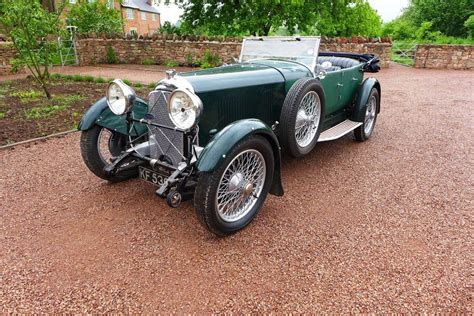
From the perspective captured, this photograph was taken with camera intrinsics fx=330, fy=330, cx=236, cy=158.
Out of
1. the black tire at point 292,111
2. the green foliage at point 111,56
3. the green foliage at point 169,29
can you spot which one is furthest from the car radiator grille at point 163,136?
the green foliage at point 169,29

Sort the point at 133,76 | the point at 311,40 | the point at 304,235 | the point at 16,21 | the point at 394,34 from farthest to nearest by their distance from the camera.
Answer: the point at 394,34
the point at 133,76
the point at 16,21
the point at 311,40
the point at 304,235

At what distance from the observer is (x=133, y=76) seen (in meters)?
11.1

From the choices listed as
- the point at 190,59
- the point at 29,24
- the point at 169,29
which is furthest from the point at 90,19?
the point at 29,24

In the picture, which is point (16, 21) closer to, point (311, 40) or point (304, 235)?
point (311, 40)

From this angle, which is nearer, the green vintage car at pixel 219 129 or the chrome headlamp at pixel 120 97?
the green vintage car at pixel 219 129

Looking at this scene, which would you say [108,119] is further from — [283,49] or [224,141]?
[283,49]

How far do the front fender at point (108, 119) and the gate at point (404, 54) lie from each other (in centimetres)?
1492

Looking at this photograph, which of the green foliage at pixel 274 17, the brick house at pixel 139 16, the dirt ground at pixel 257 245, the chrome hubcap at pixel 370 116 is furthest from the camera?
the brick house at pixel 139 16

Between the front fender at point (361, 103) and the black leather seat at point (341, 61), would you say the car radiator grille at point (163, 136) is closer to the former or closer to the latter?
the front fender at point (361, 103)

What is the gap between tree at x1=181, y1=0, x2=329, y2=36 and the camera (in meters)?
14.7

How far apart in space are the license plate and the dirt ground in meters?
0.38

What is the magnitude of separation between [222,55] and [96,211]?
1089 centimetres

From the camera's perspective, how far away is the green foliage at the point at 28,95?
773 centimetres

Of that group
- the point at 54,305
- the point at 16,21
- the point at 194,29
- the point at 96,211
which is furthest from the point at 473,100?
the point at 194,29
